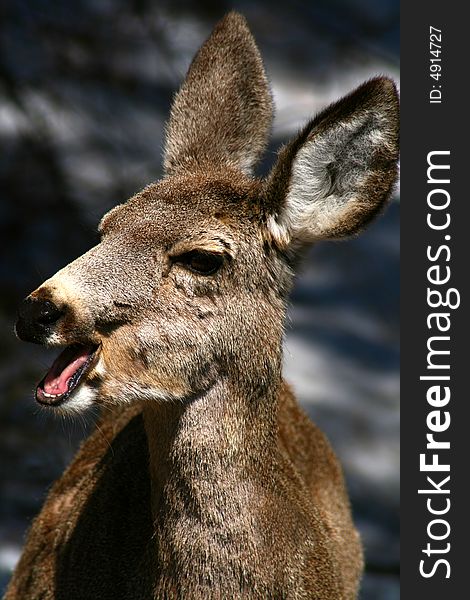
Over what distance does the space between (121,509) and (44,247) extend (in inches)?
167

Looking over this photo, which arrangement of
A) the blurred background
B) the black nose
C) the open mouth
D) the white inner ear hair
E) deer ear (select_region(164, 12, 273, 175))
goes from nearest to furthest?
the black nose → the open mouth → the white inner ear hair → deer ear (select_region(164, 12, 273, 175)) → the blurred background

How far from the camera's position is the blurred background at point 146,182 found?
306 inches

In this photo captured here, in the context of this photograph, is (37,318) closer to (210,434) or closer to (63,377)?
(63,377)

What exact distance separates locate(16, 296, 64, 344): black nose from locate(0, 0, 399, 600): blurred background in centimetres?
335

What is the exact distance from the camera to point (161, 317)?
167 inches

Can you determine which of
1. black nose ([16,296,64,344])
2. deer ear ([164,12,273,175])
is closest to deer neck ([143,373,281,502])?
black nose ([16,296,64,344])

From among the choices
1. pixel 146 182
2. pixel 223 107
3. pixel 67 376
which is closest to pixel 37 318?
pixel 67 376

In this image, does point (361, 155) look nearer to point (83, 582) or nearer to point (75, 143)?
point (83, 582)

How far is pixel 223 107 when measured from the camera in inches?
205

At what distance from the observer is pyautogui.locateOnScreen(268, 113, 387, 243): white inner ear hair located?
4391 mm

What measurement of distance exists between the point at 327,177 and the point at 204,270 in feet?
1.82

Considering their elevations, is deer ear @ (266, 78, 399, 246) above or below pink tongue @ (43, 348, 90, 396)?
above

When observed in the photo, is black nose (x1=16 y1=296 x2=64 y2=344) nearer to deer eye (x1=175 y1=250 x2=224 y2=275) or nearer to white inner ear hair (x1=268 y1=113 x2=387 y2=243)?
deer eye (x1=175 y1=250 x2=224 y2=275)

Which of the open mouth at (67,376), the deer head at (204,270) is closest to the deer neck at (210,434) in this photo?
the deer head at (204,270)
